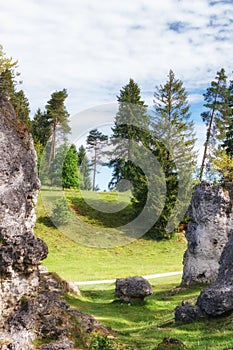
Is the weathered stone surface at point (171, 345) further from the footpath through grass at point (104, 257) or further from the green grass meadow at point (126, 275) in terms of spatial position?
the footpath through grass at point (104, 257)

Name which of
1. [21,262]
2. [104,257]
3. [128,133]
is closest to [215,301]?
[21,262]

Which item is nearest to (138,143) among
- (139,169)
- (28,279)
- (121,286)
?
(139,169)

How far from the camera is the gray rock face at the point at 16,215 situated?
10.1 m

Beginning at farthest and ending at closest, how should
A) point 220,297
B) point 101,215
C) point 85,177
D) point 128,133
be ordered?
point 85,177 < point 128,133 < point 101,215 < point 220,297

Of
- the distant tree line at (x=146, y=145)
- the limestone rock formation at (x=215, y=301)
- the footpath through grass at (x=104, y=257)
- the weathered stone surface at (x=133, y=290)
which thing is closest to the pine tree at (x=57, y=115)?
the distant tree line at (x=146, y=145)

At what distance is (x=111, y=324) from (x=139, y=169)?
37.0m

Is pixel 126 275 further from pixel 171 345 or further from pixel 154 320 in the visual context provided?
pixel 171 345

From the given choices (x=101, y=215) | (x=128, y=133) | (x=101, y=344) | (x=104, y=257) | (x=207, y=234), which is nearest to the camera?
(x=101, y=344)

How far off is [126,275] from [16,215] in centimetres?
2126

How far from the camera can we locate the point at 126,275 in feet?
101

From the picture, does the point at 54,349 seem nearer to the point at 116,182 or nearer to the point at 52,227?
the point at 52,227

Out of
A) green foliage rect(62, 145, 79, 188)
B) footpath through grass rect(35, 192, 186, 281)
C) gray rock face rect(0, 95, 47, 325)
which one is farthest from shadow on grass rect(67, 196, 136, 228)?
gray rock face rect(0, 95, 47, 325)

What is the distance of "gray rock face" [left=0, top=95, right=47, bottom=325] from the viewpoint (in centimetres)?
1014

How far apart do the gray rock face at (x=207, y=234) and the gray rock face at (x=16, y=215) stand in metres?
14.0
